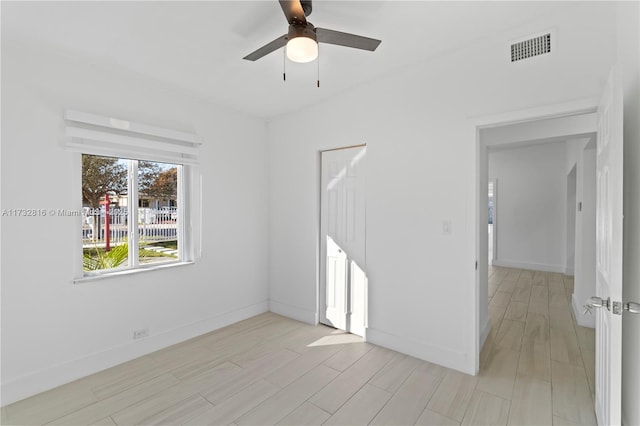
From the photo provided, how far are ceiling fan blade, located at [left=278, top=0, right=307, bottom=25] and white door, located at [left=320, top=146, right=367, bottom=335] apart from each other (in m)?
1.81

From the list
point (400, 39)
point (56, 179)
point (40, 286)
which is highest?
point (400, 39)

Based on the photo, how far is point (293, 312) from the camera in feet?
13.1

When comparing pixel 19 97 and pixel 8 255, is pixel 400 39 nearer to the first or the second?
pixel 19 97

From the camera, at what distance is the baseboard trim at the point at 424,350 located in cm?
264

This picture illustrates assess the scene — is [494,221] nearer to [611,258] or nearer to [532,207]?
[532,207]

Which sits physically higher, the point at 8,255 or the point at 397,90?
the point at 397,90

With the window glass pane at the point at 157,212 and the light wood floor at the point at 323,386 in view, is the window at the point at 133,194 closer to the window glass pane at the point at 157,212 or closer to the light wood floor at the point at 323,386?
the window glass pane at the point at 157,212

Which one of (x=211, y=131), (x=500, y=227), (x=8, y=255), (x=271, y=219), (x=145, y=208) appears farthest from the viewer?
(x=500, y=227)

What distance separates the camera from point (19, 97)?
92.1 inches

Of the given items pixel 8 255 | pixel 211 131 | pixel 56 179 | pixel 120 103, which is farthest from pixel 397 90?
pixel 8 255

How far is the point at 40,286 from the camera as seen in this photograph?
8.00 ft

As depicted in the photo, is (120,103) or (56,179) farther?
(120,103)

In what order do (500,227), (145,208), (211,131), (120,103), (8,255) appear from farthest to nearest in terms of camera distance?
(500,227) → (211,131) → (145,208) → (120,103) → (8,255)

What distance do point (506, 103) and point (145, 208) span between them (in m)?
3.45
